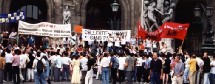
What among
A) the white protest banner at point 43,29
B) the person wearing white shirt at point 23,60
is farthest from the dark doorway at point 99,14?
the person wearing white shirt at point 23,60

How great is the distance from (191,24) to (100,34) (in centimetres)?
1384

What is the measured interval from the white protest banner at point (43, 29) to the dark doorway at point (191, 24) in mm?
13640

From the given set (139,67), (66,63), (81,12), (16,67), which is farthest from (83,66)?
(81,12)

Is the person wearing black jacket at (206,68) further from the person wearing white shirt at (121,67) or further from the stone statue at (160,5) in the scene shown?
the stone statue at (160,5)

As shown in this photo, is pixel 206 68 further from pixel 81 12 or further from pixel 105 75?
pixel 81 12

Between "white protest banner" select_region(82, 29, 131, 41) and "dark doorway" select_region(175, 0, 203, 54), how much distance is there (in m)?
11.3

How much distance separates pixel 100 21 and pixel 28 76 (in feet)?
55.0

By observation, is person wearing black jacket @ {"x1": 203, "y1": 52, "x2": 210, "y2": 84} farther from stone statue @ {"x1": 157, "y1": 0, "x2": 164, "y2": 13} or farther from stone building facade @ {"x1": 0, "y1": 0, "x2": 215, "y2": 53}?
stone building facade @ {"x1": 0, "y1": 0, "x2": 215, "y2": 53}

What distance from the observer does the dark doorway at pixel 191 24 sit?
43.3 m

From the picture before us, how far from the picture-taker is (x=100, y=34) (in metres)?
32.6

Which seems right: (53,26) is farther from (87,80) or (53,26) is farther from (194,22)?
(194,22)

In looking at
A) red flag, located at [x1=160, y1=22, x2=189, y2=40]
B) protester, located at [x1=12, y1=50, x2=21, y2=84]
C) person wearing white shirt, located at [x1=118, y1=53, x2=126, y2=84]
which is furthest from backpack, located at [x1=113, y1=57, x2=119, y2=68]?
red flag, located at [x1=160, y1=22, x2=189, y2=40]

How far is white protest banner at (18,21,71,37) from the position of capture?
30.9 metres

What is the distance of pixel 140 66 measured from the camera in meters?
26.9
